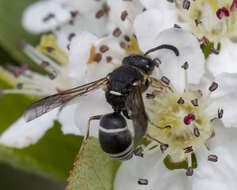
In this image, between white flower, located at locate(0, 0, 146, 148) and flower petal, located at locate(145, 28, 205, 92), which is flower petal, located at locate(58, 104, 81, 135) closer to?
white flower, located at locate(0, 0, 146, 148)

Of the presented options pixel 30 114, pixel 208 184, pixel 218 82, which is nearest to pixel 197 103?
pixel 218 82

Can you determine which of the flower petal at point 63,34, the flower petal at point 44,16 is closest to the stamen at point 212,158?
the flower petal at point 63,34

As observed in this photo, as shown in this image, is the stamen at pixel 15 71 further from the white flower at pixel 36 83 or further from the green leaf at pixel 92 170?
the green leaf at pixel 92 170

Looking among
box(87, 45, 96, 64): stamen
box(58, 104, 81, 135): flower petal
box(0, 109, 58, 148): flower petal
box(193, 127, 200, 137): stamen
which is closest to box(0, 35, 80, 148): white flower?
box(0, 109, 58, 148): flower petal

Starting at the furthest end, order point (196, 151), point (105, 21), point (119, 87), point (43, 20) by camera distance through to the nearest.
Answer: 1. point (43, 20)
2. point (105, 21)
3. point (196, 151)
4. point (119, 87)

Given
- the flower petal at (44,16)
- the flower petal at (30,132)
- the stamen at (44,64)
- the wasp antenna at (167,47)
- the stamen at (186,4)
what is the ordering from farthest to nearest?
the flower petal at (44,16)
the stamen at (44,64)
the flower petal at (30,132)
the stamen at (186,4)
the wasp antenna at (167,47)

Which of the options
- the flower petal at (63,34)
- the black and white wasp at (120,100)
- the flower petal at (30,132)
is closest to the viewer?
the black and white wasp at (120,100)

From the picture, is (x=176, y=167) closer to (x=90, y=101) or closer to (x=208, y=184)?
(x=208, y=184)
